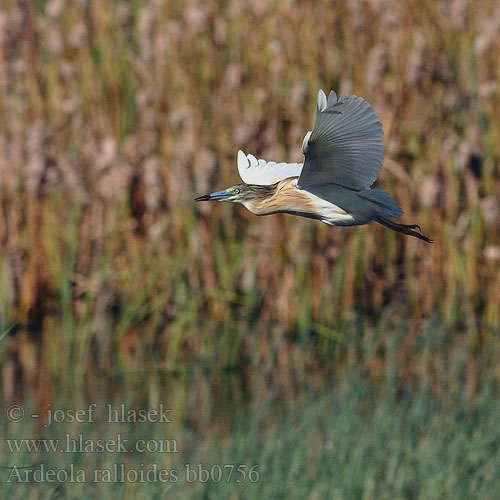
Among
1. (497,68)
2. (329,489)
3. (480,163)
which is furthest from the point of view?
(497,68)

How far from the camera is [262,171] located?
1.96 metres

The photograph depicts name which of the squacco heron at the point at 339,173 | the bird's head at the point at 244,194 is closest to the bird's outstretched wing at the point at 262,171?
the bird's head at the point at 244,194

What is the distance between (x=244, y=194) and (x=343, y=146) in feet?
0.66

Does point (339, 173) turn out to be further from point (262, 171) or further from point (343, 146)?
point (262, 171)

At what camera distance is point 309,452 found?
10.1 feet

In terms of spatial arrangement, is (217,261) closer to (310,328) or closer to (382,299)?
(310,328)

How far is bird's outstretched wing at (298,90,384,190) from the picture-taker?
1.51 metres

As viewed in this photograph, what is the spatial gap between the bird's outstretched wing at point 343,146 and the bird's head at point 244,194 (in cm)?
12

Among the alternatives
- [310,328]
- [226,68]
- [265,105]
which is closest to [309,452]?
[310,328]

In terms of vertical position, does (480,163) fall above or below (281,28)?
below

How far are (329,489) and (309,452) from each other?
0.22 metres

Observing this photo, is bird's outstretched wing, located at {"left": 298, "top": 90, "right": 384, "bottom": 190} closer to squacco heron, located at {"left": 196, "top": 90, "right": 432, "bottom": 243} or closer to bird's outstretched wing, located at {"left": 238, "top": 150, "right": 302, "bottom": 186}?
squacco heron, located at {"left": 196, "top": 90, "right": 432, "bottom": 243}

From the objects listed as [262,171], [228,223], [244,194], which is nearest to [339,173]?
[244,194]


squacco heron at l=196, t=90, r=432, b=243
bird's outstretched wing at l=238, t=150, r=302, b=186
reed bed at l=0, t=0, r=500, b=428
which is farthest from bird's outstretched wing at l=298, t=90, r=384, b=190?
reed bed at l=0, t=0, r=500, b=428
